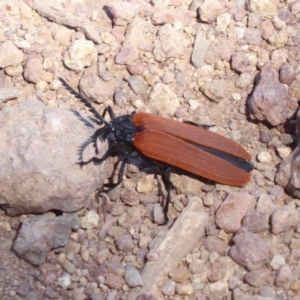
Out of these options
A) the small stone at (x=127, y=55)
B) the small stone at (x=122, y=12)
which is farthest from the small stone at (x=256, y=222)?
the small stone at (x=122, y=12)

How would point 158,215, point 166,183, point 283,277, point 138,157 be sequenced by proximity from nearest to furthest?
point 283,277
point 158,215
point 166,183
point 138,157

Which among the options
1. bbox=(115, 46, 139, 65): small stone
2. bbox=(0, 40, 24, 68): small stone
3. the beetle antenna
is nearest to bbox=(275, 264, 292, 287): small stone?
the beetle antenna

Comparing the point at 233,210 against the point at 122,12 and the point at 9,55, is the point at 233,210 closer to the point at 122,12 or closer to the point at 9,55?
the point at 122,12

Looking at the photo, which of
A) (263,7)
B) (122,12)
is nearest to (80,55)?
(122,12)

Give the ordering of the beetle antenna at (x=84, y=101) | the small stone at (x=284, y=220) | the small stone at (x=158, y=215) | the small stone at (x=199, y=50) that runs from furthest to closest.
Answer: the small stone at (x=199, y=50) → the beetle antenna at (x=84, y=101) → the small stone at (x=158, y=215) → the small stone at (x=284, y=220)

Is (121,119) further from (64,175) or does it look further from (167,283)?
(167,283)

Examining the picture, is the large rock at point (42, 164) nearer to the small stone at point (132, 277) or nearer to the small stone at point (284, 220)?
the small stone at point (132, 277)
